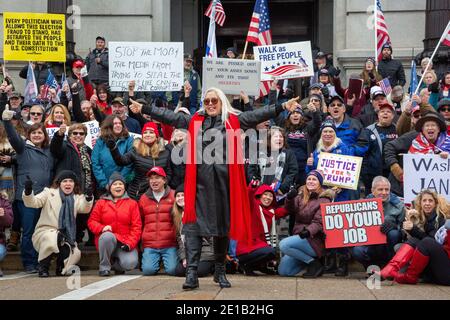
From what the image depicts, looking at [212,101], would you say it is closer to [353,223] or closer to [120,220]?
[353,223]

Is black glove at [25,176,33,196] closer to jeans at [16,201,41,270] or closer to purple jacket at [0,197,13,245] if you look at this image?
purple jacket at [0,197,13,245]

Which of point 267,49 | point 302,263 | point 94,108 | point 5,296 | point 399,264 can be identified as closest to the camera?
point 5,296

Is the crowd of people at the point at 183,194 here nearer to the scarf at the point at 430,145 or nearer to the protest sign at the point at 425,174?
the scarf at the point at 430,145

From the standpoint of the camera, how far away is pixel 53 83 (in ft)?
52.7

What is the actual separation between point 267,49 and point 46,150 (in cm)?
425

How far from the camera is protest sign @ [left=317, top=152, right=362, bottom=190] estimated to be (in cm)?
1207

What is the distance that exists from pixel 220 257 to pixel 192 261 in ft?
1.19

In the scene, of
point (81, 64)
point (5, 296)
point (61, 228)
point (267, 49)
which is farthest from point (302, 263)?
point (81, 64)

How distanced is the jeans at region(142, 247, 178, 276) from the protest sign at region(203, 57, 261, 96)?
2.10 metres

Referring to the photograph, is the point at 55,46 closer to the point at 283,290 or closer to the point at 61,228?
the point at 61,228

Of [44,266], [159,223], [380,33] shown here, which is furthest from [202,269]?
[380,33]

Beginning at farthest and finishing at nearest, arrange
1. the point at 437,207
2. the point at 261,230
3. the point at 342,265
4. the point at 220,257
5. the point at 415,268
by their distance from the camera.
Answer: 1. the point at 261,230
2. the point at 342,265
3. the point at 437,207
4. the point at 415,268
5. the point at 220,257

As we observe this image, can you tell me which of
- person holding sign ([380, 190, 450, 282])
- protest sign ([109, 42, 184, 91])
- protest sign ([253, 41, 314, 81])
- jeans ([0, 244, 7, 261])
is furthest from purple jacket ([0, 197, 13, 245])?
protest sign ([253, 41, 314, 81])

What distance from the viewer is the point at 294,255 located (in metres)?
11.6
